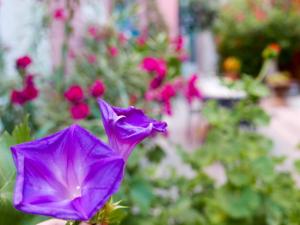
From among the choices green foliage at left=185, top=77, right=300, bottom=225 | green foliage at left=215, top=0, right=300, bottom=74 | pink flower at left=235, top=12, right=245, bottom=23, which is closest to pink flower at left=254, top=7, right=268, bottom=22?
green foliage at left=215, top=0, right=300, bottom=74

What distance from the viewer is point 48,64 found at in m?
2.46

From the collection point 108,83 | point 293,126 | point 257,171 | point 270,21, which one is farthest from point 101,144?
point 270,21

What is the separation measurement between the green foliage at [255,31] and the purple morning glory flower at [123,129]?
29.0 ft

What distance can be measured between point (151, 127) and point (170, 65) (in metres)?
1.61

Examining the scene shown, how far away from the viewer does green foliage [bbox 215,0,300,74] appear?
28.8 ft

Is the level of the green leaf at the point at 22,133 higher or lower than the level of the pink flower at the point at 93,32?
higher

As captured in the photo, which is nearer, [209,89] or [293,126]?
[209,89]

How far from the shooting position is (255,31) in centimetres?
896

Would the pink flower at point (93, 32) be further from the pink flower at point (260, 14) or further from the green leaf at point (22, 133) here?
the pink flower at point (260, 14)

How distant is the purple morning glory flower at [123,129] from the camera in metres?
0.38

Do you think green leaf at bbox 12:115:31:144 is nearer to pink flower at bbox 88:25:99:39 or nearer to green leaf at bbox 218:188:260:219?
green leaf at bbox 218:188:260:219

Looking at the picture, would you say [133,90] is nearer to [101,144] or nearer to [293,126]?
[101,144]

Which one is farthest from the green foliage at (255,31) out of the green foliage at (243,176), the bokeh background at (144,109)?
the green foliage at (243,176)

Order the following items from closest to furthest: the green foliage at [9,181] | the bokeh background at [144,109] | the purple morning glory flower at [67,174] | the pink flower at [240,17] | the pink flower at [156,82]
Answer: the purple morning glory flower at [67,174], the green foliage at [9,181], the bokeh background at [144,109], the pink flower at [156,82], the pink flower at [240,17]
